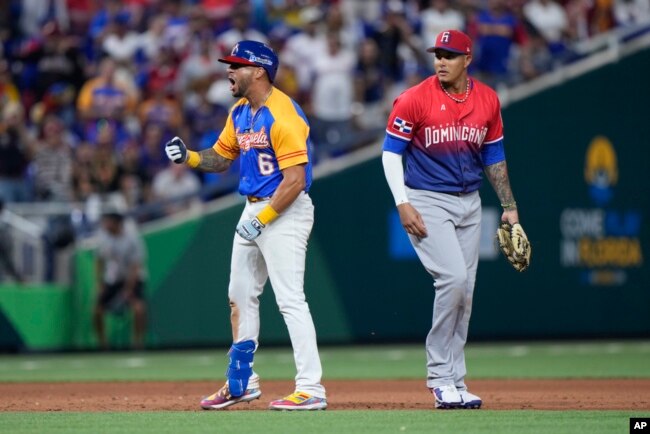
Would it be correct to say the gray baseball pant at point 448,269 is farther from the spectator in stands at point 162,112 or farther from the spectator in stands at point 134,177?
the spectator in stands at point 162,112

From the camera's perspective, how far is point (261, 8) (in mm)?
20188

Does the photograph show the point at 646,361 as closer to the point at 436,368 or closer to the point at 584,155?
the point at 584,155

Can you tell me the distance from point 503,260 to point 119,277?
5381mm

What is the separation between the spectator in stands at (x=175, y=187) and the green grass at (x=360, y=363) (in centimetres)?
196

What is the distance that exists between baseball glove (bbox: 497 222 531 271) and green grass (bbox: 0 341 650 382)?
3.76 metres

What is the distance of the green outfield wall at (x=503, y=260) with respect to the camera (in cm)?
1727

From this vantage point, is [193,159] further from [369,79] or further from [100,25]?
[100,25]

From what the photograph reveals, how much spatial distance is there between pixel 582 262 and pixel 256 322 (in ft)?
35.2

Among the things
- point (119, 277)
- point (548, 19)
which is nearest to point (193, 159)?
point (119, 277)

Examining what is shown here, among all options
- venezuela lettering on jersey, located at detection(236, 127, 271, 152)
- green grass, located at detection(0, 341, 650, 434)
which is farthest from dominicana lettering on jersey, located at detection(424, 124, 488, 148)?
green grass, located at detection(0, 341, 650, 434)

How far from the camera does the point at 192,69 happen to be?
19.0 metres

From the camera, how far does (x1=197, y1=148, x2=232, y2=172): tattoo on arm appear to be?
909 cm

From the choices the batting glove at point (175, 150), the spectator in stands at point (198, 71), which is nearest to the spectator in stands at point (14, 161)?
the spectator in stands at point (198, 71)

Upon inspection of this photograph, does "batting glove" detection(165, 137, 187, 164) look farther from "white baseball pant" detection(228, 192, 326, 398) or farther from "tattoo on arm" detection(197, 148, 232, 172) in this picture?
"white baseball pant" detection(228, 192, 326, 398)
